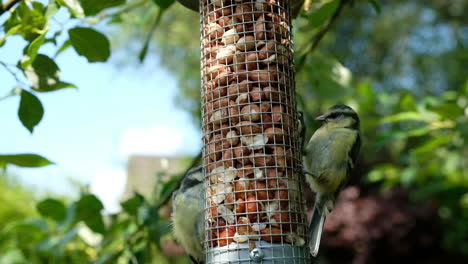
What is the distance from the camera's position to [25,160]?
2.11 m

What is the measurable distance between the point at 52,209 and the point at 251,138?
1.40 meters

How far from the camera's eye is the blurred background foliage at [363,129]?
109 inches

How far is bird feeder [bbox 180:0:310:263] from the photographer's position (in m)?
1.81

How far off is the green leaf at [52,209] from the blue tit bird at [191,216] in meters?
0.68

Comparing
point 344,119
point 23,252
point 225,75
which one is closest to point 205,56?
point 225,75

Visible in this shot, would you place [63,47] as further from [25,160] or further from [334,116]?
[334,116]

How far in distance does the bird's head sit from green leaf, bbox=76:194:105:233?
1.17 meters

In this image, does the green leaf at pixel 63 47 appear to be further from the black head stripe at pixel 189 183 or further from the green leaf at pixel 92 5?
the black head stripe at pixel 189 183

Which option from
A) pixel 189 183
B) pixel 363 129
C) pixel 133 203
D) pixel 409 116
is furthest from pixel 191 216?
pixel 363 129

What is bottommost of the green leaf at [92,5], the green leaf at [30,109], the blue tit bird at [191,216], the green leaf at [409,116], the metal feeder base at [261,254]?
the metal feeder base at [261,254]

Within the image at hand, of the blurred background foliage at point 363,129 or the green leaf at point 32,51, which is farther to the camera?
the blurred background foliage at point 363,129

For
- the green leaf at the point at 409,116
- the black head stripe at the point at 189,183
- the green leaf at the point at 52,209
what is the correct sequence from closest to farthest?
the black head stripe at the point at 189,183 < the green leaf at the point at 52,209 < the green leaf at the point at 409,116

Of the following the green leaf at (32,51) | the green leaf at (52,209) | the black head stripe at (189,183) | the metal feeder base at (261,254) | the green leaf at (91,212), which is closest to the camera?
the metal feeder base at (261,254)

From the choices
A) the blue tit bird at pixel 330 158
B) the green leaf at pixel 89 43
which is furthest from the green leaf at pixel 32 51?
the blue tit bird at pixel 330 158
